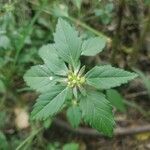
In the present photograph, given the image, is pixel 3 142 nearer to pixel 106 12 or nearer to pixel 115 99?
pixel 115 99

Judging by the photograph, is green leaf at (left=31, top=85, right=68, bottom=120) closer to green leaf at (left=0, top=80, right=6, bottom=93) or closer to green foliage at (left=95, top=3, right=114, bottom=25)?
green leaf at (left=0, top=80, right=6, bottom=93)

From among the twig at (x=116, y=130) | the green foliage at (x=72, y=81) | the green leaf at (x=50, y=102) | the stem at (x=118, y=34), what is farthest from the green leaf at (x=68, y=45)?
the twig at (x=116, y=130)

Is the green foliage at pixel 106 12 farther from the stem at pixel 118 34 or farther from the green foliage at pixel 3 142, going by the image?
the green foliage at pixel 3 142

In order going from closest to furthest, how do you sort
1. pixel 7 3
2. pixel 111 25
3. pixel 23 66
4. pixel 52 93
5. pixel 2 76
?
pixel 52 93
pixel 7 3
pixel 2 76
pixel 23 66
pixel 111 25

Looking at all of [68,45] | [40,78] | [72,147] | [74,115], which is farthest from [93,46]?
[72,147]

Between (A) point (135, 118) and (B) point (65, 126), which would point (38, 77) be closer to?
(B) point (65, 126)

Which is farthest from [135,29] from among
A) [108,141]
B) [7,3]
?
[7,3]

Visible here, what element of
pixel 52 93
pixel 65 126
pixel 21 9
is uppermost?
pixel 21 9
